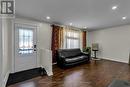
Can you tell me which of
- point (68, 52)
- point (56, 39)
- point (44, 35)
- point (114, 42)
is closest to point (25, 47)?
point (44, 35)

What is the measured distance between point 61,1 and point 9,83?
2.80 m

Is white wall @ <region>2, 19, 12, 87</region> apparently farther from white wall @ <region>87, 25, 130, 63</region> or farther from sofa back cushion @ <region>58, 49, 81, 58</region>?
white wall @ <region>87, 25, 130, 63</region>

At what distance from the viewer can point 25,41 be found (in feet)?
14.8

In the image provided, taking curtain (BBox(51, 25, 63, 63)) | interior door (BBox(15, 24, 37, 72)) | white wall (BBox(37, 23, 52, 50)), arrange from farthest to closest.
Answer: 1. curtain (BBox(51, 25, 63, 63))
2. white wall (BBox(37, 23, 52, 50))
3. interior door (BBox(15, 24, 37, 72))

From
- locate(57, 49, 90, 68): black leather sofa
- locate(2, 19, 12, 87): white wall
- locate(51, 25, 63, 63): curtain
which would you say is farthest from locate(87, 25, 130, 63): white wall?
locate(2, 19, 12, 87): white wall

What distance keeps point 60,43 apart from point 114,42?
3.40m

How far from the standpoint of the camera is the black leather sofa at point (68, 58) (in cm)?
481

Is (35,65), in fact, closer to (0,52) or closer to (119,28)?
(0,52)

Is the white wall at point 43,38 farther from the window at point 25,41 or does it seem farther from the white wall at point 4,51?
the white wall at point 4,51

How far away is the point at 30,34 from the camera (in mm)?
4668

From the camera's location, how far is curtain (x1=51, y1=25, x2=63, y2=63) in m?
5.55

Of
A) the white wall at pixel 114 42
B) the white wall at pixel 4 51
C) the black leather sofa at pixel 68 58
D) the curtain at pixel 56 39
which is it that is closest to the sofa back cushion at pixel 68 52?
the black leather sofa at pixel 68 58

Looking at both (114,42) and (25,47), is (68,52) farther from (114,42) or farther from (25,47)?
(114,42)

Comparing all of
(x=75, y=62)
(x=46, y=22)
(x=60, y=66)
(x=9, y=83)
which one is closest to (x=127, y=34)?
(x=75, y=62)
